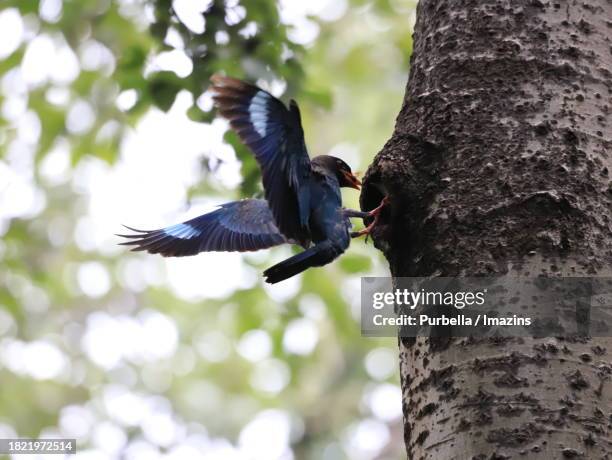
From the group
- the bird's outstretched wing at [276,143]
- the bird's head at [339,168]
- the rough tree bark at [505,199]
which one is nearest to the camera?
the rough tree bark at [505,199]

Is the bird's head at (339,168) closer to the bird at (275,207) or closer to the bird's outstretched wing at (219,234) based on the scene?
the bird at (275,207)

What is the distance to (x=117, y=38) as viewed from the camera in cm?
501

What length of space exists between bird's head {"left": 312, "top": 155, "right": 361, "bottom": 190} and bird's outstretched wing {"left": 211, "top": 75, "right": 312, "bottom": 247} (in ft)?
1.50

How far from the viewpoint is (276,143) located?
2564mm

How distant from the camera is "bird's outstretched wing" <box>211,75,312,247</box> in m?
2.44

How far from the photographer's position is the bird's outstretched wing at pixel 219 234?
295cm

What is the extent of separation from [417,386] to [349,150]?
5.87m

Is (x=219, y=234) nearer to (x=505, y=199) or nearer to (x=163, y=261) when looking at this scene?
(x=505, y=199)

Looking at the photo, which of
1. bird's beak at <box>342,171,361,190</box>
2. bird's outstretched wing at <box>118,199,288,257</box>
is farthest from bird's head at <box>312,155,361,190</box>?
bird's outstretched wing at <box>118,199,288,257</box>

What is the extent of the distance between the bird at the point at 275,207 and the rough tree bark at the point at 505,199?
0.69 feet

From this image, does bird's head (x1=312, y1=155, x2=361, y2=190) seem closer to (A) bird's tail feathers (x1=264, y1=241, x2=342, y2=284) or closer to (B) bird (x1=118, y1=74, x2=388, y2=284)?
(B) bird (x1=118, y1=74, x2=388, y2=284)

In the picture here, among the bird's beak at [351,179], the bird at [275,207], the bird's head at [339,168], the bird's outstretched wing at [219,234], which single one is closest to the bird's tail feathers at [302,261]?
the bird at [275,207]

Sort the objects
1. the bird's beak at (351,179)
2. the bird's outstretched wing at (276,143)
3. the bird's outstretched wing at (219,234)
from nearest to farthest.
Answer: the bird's outstretched wing at (276,143)
the bird's outstretched wing at (219,234)
the bird's beak at (351,179)

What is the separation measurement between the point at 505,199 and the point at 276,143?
2.78ft
